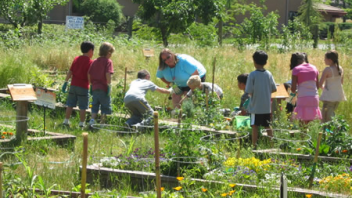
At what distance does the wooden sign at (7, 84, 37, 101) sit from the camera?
6344 millimetres

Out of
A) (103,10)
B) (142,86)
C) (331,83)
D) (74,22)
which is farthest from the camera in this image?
(103,10)

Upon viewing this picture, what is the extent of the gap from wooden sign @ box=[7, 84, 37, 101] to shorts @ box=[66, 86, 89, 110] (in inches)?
77.5

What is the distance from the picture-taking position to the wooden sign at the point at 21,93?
634cm

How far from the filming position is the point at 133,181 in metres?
5.48

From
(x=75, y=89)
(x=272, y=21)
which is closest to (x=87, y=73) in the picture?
(x=75, y=89)

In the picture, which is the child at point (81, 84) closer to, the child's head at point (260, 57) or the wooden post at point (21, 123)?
the wooden post at point (21, 123)

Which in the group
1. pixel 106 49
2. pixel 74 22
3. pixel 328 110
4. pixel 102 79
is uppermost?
pixel 74 22

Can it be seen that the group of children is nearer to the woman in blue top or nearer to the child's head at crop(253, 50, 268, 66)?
the woman in blue top

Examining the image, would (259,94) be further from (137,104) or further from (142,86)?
(142,86)

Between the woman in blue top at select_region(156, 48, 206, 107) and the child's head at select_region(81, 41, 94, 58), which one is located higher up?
the child's head at select_region(81, 41, 94, 58)

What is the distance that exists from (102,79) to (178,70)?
1310mm

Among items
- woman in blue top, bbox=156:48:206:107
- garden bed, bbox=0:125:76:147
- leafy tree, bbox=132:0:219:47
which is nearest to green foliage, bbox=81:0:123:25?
leafy tree, bbox=132:0:219:47

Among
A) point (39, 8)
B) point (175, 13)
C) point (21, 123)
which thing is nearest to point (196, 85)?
point (21, 123)

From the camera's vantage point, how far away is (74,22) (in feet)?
67.1
